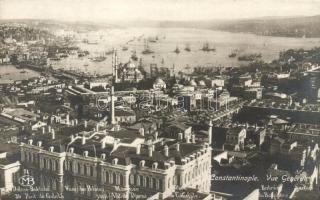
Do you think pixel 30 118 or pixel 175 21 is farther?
pixel 30 118

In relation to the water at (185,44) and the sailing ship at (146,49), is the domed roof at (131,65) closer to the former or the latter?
the water at (185,44)

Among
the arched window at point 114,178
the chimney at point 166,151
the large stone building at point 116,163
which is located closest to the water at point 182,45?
the large stone building at point 116,163

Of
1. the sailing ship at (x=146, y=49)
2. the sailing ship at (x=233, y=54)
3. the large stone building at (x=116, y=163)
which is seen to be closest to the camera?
the large stone building at (x=116, y=163)

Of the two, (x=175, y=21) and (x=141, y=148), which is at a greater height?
(x=175, y=21)

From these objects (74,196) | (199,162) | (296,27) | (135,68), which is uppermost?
(296,27)

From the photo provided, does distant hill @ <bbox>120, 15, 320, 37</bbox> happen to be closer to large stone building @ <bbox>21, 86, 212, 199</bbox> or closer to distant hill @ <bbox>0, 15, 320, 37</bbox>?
distant hill @ <bbox>0, 15, 320, 37</bbox>

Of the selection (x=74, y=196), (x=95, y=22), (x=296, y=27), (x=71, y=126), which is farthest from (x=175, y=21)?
(x=74, y=196)

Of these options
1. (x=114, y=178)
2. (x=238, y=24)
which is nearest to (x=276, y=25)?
(x=238, y=24)

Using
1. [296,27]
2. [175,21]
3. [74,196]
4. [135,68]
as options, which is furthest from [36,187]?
[296,27]

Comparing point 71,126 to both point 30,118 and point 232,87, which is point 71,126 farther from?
point 232,87
